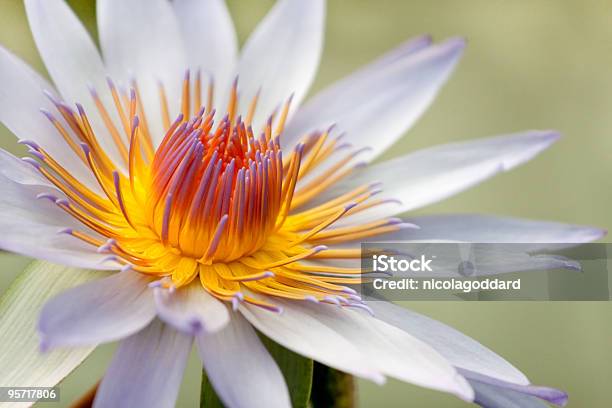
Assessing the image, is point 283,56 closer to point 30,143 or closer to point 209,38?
point 209,38

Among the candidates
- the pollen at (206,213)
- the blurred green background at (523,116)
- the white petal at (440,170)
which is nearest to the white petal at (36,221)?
the pollen at (206,213)

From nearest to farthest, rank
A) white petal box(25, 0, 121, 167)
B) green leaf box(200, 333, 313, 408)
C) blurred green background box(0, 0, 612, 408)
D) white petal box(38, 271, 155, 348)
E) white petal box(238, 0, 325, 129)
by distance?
1. white petal box(38, 271, 155, 348)
2. green leaf box(200, 333, 313, 408)
3. white petal box(25, 0, 121, 167)
4. white petal box(238, 0, 325, 129)
5. blurred green background box(0, 0, 612, 408)

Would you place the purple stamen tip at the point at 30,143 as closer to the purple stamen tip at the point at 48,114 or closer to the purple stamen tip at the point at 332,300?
the purple stamen tip at the point at 48,114

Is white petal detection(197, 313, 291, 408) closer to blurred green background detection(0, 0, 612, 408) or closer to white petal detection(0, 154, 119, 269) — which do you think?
white petal detection(0, 154, 119, 269)

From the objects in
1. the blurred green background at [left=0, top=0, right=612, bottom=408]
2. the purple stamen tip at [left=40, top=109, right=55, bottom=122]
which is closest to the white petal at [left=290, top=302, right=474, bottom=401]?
the purple stamen tip at [left=40, top=109, right=55, bottom=122]

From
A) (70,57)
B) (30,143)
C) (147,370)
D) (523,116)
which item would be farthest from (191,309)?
(523,116)
